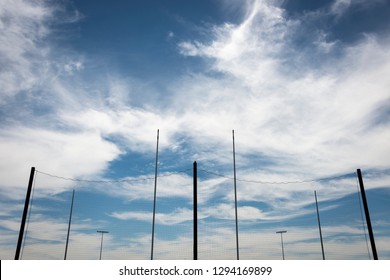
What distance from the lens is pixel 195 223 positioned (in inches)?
462

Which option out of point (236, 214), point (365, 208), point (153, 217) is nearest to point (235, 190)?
point (236, 214)

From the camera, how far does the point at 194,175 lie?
1286cm

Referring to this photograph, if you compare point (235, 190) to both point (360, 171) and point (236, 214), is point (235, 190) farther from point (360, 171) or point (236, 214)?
point (360, 171)

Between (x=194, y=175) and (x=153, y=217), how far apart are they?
3.05 metres

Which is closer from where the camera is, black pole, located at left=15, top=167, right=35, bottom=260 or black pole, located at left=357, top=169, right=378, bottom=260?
black pole, located at left=15, top=167, right=35, bottom=260

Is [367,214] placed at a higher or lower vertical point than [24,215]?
higher

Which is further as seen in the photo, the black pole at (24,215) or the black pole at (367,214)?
the black pole at (367,214)

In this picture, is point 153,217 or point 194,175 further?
point 153,217

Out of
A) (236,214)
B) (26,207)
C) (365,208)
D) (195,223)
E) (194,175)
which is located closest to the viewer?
(195,223)

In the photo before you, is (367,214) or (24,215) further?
(367,214)
